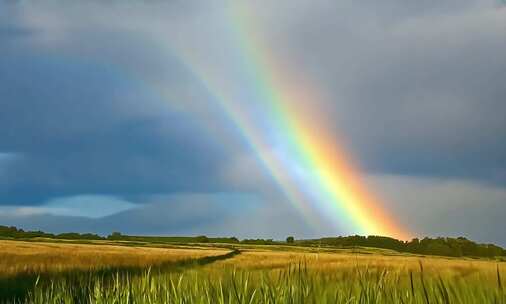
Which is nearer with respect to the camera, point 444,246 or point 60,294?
point 60,294

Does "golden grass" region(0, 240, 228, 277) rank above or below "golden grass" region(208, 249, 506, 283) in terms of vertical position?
above

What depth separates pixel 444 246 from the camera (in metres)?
109

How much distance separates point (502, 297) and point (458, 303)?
301 mm

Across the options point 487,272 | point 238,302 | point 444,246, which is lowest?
point 238,302

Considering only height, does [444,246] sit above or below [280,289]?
above

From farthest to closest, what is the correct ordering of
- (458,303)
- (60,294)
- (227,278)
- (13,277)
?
1. (13,277)
2. (60,294)
3. (227,278)
4. (458,303)

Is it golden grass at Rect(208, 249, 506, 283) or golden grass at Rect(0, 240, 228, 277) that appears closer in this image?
golden grass at Rect(208, 249, 506, 283)

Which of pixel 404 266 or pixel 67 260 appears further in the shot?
pixel 67 260

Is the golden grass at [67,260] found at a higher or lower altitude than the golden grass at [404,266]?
higher

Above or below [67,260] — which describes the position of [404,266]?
below

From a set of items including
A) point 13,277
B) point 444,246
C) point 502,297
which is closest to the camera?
point 502,297

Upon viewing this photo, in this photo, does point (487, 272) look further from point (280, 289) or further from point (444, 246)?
point (444, 246)

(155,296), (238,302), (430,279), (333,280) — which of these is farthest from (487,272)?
(155,296)

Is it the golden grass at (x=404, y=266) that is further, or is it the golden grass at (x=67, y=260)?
the golden grass at (x=67, y=260)
